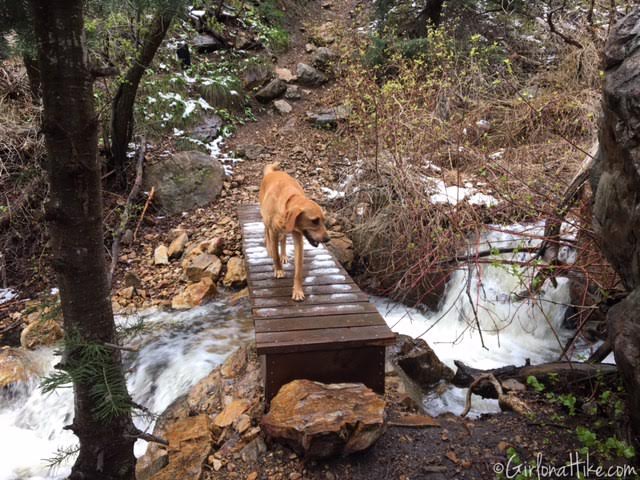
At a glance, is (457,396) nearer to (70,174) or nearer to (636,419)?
(636,419)

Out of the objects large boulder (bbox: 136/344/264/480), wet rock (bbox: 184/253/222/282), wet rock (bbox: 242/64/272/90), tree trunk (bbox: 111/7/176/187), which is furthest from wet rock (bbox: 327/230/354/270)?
wet rock (bbox: 242/64/272/90)

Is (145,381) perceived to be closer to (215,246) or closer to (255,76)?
(215,246)

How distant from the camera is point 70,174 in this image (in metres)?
1.66

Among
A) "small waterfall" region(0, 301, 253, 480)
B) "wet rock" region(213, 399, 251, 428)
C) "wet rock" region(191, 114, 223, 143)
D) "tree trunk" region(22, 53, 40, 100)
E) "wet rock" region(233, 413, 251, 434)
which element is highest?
"tree trunk" region(22, 53, 40, 100)

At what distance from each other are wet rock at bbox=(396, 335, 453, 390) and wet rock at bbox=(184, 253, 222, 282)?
3007 mm

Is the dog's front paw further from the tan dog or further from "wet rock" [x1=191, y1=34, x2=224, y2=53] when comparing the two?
"wet rock" [x1=191, y1=34, x2=224, y2=53]

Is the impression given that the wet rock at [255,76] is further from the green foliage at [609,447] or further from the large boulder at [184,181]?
the green foliage at [609,447]

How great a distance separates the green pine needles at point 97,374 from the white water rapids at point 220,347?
1992mm

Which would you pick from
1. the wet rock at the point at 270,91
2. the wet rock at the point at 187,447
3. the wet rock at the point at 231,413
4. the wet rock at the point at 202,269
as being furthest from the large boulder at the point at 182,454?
→ the wet rock at the point at 270,91

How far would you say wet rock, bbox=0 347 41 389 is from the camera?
14.9 feet

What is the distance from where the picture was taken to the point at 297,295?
3871mm

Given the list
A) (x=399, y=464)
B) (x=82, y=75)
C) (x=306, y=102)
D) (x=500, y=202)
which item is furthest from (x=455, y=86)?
(x=82, y=75)

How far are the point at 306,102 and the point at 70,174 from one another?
10083 millimetres

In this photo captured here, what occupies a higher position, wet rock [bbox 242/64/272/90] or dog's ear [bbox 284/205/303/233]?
wet rock [bbox 242/64/272/90]
